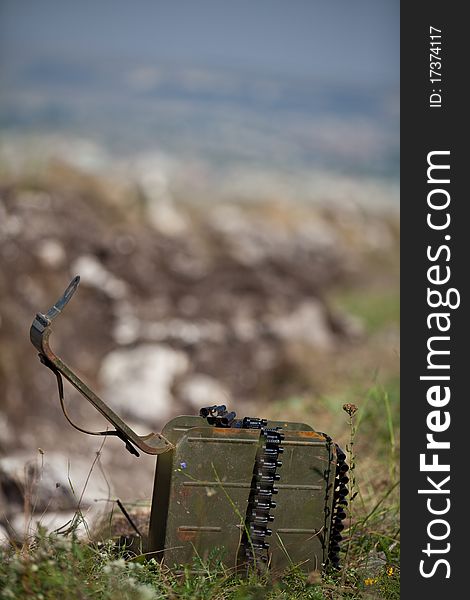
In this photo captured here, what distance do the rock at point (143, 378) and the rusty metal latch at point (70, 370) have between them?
192 inches

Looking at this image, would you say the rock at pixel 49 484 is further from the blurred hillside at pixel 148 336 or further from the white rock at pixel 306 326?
the white rock at pixel 306 326

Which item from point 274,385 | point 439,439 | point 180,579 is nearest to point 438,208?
point 439,439

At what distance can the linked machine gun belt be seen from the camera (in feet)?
10.5

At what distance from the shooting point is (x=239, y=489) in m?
3.26

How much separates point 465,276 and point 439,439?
2.38ft

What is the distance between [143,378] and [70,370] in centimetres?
533

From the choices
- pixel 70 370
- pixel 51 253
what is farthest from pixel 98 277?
pixel 70 370

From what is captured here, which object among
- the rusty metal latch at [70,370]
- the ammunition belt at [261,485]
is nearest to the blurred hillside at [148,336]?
the ammunition belt at [261,485]

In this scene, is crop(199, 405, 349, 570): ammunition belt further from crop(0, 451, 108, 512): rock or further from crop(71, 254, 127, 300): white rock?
crop(71, 254, 127, 300): white rock

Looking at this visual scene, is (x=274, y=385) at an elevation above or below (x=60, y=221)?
below

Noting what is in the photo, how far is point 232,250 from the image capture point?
642 inches

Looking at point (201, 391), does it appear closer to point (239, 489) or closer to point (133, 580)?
point (239, 489)

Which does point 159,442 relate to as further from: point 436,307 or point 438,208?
point 438,208

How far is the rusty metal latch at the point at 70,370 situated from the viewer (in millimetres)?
3004
